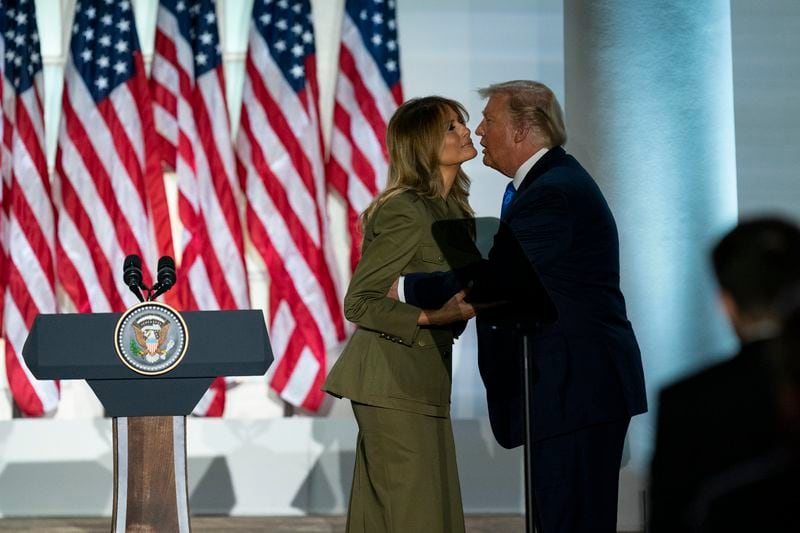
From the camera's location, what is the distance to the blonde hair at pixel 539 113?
9.63 feet

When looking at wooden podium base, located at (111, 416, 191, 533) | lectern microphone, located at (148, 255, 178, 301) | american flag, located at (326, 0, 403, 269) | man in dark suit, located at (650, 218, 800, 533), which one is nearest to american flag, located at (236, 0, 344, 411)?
american flag, located at (326, 0, 403, 269)

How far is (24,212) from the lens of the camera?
5.65m

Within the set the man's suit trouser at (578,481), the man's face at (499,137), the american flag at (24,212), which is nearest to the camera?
the man's suit trouser at (578,481)

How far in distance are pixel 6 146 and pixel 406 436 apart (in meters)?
3.82

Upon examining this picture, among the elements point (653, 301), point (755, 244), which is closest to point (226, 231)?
point (653, 301)

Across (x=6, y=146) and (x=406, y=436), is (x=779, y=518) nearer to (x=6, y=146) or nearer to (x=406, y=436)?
(x=406, y=436)

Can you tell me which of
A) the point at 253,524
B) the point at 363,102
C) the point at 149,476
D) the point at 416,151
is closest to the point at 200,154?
the point at 363,102

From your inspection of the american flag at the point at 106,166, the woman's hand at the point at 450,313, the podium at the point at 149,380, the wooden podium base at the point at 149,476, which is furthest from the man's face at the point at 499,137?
the american flag at the point at 106,166

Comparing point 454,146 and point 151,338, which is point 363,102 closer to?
point 151,338

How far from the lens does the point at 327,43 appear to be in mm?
6012

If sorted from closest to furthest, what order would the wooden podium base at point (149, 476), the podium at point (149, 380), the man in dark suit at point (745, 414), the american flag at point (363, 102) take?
1. the man in dark suit at point (745, 414)
2. the podium at point (149, 380)
3. the wooden podium base at point (149, 476)
4. the american flag at point (363, 102)

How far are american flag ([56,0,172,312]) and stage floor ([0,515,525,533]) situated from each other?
113 centimetres

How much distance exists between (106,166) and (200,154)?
516 mm

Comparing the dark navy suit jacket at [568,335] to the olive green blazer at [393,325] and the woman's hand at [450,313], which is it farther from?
the olive green blazer at [393,325]
